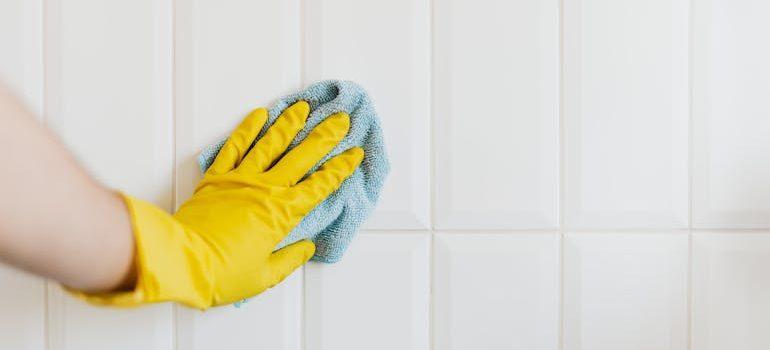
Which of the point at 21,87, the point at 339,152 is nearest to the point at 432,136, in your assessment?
the point at 339,152

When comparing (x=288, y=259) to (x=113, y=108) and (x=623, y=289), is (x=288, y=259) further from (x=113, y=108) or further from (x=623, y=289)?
(x=623, y=289)

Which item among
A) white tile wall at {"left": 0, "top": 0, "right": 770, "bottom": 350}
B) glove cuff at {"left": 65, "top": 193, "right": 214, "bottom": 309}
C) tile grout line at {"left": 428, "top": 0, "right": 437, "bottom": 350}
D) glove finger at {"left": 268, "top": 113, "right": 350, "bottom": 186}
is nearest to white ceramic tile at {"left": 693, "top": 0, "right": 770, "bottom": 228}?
white tile wall at {"left": 0, "top": 0, "right": 770, "bottom": 350}

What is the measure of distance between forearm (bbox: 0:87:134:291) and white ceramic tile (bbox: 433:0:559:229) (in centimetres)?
41

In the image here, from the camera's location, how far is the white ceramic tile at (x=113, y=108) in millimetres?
802

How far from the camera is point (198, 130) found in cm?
81

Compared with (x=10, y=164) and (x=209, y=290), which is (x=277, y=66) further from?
(x=10, y=164)

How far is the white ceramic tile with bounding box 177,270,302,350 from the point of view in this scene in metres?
0.81

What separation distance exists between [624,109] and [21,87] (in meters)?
0.67

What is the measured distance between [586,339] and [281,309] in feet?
1.13

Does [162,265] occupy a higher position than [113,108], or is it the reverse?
[113,108]

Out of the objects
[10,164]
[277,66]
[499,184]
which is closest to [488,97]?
[499,184]

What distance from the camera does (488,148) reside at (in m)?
0.82

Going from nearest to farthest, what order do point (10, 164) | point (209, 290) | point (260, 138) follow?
point (10, 164) < point (209, 290) < point (260, 138)

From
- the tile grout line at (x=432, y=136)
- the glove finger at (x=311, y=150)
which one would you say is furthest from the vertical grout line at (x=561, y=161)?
the glove finger at (x=311, y=150)
